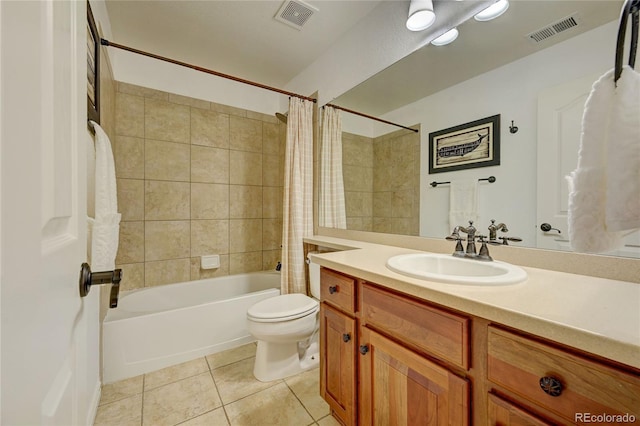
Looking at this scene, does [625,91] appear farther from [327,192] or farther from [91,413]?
[91,413]

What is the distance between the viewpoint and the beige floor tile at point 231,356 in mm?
1771

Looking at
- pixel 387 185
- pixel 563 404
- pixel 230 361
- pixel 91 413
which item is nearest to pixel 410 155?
pixel 387 185

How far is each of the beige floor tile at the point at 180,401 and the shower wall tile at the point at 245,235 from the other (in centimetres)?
126

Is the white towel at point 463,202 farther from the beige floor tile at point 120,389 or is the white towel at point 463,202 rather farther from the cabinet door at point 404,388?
the beige floor tile at point 120,389

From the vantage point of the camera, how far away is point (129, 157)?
2.16m

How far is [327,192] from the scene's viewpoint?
7.29ft

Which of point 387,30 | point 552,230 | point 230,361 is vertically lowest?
point 230,361

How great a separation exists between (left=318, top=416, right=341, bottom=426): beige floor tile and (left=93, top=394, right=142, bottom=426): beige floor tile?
0.92 meters

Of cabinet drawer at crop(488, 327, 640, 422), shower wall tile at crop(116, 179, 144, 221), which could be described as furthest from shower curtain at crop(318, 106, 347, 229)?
shower wall tile at crop(116, 179, 144, 221)

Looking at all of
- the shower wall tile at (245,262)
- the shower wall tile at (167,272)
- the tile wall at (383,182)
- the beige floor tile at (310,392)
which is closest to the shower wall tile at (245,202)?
the shower wall tile at (245,262)

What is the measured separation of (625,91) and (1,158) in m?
0.85

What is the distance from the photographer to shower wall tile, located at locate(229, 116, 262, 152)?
263cm

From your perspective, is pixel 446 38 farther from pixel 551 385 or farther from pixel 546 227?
pixel 551 385

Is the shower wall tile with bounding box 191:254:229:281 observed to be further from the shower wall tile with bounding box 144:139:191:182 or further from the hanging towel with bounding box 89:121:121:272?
the hanging towel with bounding box 89:121:121:272
